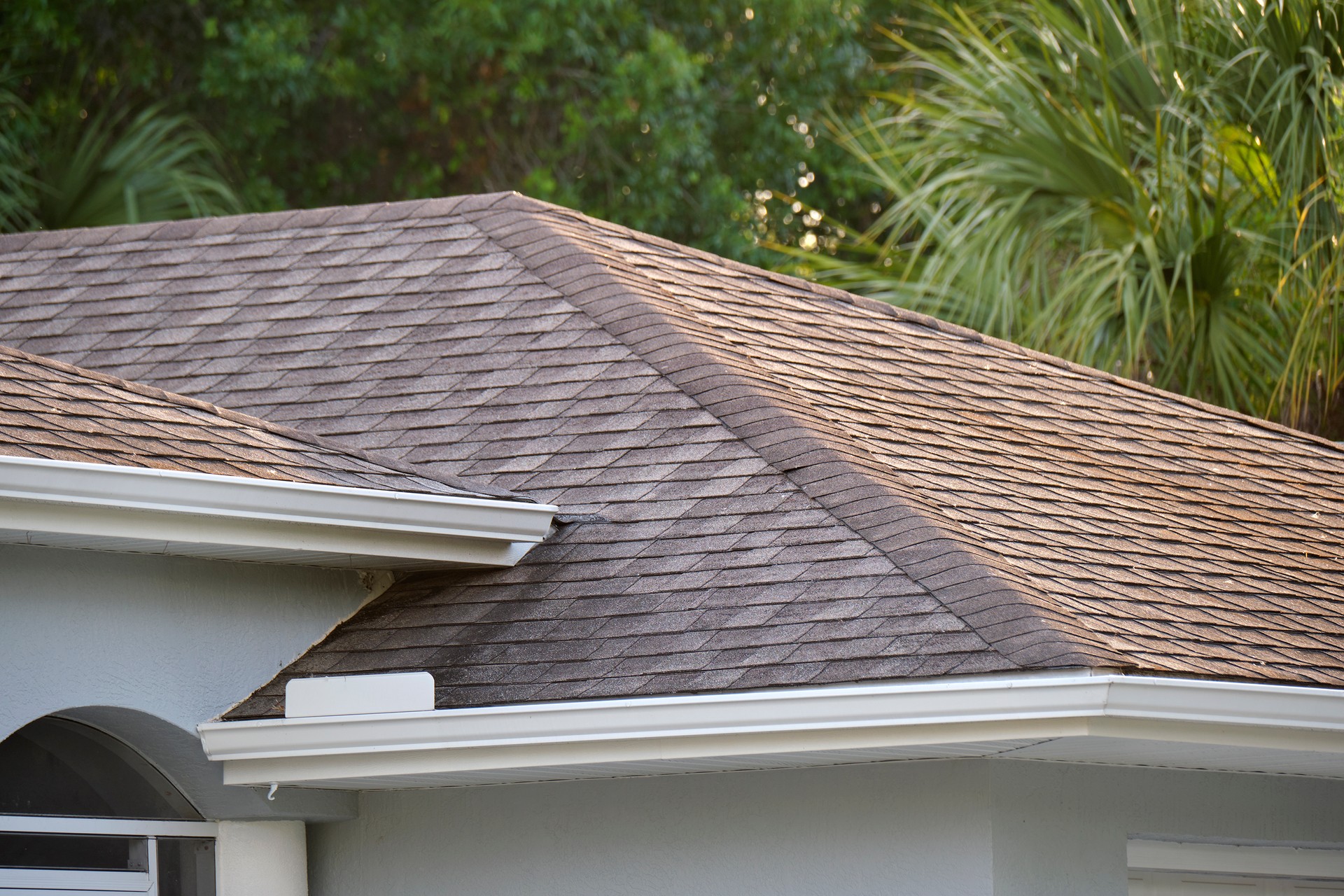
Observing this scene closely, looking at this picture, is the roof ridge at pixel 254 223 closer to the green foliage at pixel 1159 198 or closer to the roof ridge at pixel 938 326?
the roof ridge at pixel 938 326

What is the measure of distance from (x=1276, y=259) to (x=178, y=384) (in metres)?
6.48

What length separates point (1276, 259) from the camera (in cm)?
1002

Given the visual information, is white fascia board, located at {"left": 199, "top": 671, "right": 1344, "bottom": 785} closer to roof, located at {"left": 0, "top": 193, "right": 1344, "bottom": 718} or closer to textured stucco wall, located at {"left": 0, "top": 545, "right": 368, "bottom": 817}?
roof, located at {"left": 0, "top": 193, "right": 1344, "bottom": 718}

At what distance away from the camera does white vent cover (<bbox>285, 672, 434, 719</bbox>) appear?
16.0 feet

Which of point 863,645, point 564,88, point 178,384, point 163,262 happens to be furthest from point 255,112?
point 863,645

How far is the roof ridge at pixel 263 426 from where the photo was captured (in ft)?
18.7

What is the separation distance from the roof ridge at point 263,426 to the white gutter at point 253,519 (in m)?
0.21

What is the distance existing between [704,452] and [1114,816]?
1819mm

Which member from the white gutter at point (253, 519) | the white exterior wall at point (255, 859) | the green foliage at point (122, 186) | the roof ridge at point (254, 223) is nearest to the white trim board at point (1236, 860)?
the white gutter at point (253, 519)

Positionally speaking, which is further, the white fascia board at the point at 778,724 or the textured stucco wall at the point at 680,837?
the textured stucco wall at the point at 680,837

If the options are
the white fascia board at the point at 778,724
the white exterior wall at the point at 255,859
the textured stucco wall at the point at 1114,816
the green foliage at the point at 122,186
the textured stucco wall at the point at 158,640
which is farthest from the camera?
the green foliage at the point at 122,186

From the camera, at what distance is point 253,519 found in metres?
4.94

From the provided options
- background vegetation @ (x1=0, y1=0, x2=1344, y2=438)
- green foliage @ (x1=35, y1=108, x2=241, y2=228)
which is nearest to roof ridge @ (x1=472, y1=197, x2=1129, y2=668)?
background vegetation @ (x1=0, y1=0, x2=1344, y2=438)

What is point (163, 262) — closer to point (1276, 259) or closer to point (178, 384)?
point (178, 384)
